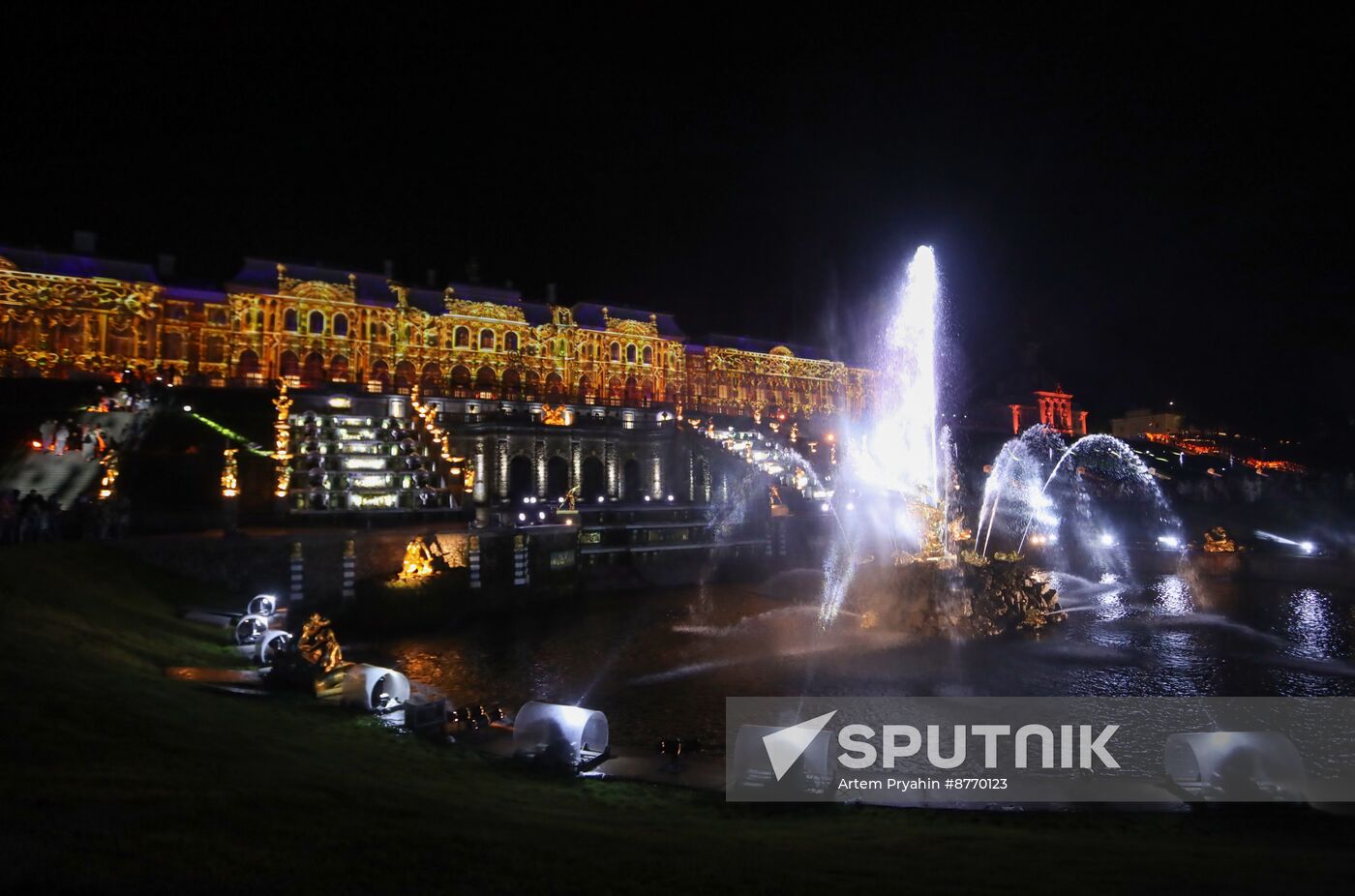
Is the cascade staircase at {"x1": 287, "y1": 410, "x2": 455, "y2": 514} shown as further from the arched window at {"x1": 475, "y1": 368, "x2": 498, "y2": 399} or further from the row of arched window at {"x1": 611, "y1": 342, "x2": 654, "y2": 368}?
the row of arched window at {"x1": 611, "y1": 342, "x2": 654, "y2": 368}

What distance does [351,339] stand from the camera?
5825cm

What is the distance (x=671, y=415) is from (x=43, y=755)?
163ft

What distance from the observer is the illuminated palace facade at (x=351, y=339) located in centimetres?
4878

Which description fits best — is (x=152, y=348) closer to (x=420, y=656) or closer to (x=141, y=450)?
(x=141, y=450)

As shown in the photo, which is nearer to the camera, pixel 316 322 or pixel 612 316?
pixel 316 322

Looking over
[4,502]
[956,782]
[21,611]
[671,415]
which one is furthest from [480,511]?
[671,415]

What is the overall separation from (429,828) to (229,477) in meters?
27.5

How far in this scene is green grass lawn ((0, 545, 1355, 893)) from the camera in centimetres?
507

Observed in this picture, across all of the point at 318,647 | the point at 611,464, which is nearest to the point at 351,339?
the point at 611,464

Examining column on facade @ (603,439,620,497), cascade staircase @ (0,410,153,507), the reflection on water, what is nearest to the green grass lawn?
the reflection on water

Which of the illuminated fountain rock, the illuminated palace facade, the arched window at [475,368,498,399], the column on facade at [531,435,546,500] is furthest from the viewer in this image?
the arched window at [475,368,498,399]

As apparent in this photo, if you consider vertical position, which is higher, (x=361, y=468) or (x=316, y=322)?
(x=316, y=322)

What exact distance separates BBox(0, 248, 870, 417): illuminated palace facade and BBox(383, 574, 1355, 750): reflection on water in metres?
31.3

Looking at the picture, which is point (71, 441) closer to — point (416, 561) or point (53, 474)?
point (53, 474)
